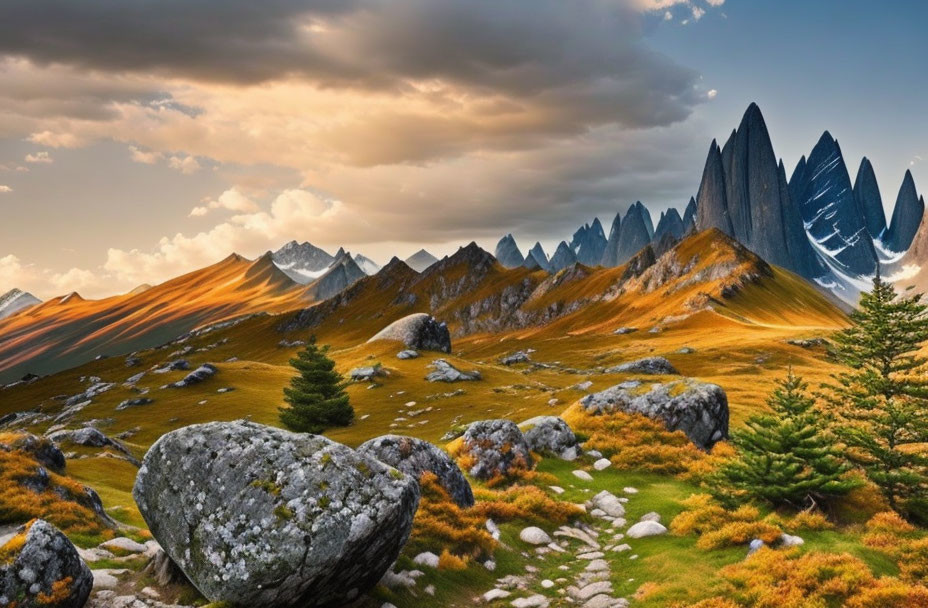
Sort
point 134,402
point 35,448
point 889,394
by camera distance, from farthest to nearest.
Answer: point 134,402, point 35,448, point 889,394

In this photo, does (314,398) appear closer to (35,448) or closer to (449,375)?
(449,375)

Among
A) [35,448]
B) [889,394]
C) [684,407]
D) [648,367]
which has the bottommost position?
[648,367]

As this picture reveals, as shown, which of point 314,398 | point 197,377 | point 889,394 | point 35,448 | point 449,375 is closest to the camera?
point 889,394

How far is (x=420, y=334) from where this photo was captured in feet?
387

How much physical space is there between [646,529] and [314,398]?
5243 centimetres

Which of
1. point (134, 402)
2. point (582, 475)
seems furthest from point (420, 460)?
point (134, 402)

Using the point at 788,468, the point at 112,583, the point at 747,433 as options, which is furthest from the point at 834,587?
the point at 112,583

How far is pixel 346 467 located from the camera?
42.9ft

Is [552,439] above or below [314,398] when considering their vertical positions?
above

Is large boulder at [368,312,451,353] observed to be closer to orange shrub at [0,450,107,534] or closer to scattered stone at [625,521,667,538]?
orange shrub at [0,450,107,534]

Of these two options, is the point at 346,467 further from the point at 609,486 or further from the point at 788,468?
the point at 609,486

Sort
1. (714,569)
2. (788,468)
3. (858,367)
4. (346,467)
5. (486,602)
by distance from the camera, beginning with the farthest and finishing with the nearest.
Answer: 1. (858,367)
2. (788,468)
3. (714,569)
4. (486,602)
5. (346,467)

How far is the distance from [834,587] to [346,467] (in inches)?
485

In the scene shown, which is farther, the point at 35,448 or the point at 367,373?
the point at 367,373
